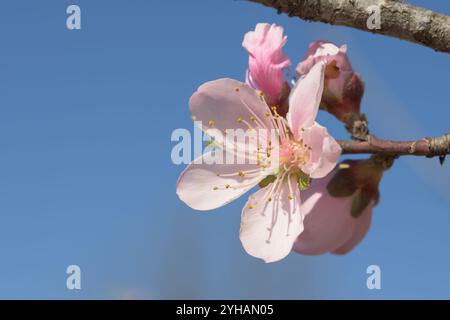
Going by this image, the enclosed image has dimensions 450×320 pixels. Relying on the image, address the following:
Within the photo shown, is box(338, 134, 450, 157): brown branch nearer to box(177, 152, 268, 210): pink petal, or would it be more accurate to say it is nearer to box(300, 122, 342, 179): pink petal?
box(300, 122, 342, 179): pink petal

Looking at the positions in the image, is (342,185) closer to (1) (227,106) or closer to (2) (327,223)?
(2) (327,223)

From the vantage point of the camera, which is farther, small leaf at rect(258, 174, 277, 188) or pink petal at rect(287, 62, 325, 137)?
small leaf at rect(258, 174, 277, 188)

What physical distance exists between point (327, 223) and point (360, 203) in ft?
0.21

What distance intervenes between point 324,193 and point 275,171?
0.24 feet

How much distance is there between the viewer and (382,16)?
2.67ft

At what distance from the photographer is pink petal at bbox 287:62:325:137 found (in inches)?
30.1

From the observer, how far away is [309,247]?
82 cm

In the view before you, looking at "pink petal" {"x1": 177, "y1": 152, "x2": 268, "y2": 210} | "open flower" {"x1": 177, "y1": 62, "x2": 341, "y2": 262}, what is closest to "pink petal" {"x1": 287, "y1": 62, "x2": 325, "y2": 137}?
"open flower" {"x1": 177, "y1": 62, "x2": 341, "y2": 262}

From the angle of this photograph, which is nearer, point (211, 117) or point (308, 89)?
point (308, 89)

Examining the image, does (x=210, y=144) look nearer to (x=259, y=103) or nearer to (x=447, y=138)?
(x=259, y=103)
